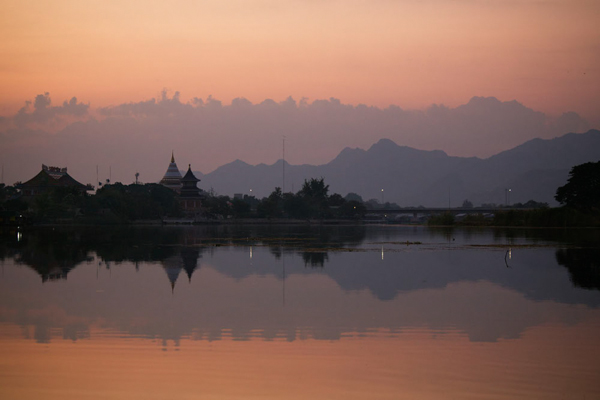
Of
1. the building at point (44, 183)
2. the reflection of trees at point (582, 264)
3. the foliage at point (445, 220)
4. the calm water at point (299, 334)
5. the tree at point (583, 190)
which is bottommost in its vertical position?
the calm water at point (299, 334)

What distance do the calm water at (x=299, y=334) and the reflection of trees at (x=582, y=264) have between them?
0.30 m

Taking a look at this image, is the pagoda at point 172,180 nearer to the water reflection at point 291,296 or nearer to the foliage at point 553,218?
the foliage at point 553,218

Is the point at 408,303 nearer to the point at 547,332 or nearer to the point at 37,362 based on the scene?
the point at 547,332

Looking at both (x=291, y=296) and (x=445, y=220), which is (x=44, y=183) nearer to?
(x=445, y=220)

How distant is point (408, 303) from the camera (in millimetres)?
18719

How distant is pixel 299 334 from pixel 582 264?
829 inches

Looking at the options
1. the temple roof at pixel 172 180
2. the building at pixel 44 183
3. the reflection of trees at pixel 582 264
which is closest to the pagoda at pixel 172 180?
the temple roof at pixel 172 180

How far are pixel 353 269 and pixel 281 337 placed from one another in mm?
15289

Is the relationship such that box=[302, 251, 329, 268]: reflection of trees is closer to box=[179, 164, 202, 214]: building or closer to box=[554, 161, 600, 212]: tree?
box=[554, 161, 600, 212]: tree

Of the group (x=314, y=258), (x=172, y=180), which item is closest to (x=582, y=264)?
(x=314, y=258)

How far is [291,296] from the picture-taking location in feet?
65.9

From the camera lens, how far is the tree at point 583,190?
7894 cm

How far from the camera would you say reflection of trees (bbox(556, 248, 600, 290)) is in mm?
23558

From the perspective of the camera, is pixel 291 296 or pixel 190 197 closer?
pixel 291 296
